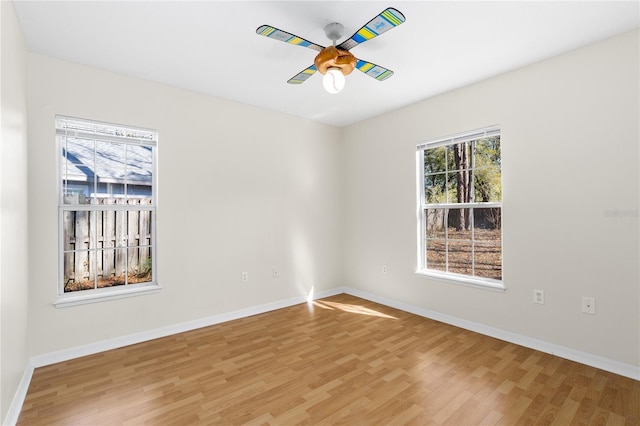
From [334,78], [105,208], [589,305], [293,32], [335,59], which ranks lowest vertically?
[589,305]

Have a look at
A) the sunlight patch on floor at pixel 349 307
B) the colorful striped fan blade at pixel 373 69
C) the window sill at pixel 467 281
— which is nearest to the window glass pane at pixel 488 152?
the window sill at pixel 467 281

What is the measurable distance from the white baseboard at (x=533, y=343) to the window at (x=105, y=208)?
3106 mm

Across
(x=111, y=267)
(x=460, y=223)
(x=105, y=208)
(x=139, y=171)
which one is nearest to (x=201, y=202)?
(x=139, y=171)

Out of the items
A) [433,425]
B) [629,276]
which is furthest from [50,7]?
[629,276]

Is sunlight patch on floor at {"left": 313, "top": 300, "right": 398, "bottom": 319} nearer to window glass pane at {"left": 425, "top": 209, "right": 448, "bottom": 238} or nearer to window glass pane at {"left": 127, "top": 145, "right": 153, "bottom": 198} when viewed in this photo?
window glass pane at {"left": 425, "top": 209, "right": 448, "bottom": 238}

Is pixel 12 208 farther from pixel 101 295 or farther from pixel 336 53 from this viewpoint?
pixel 336 53

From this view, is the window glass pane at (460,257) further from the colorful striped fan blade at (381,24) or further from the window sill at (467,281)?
the colorful striped fan blade at (381,24)

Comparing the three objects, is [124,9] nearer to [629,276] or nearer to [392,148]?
[392,148]

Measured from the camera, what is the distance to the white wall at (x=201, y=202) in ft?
8.75

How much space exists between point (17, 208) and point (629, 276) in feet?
15.0

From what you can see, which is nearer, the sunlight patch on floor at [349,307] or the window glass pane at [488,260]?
the window glass pane at [488,260]

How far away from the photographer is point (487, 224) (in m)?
3.30

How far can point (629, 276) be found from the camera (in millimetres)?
2385

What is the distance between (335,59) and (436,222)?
244 centimetres
